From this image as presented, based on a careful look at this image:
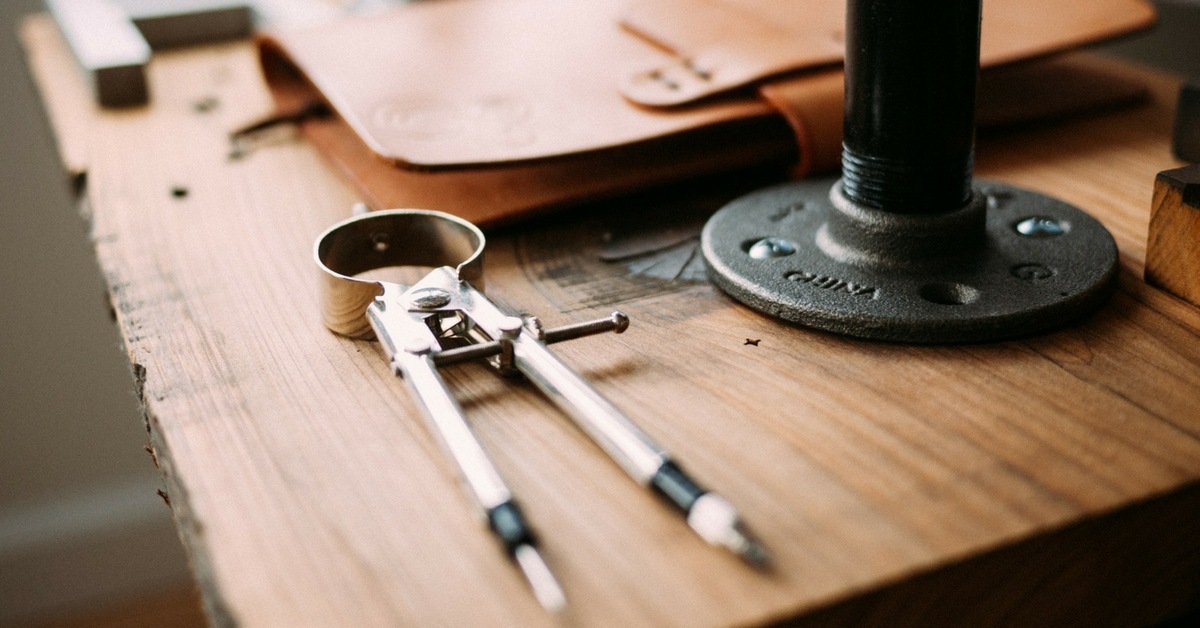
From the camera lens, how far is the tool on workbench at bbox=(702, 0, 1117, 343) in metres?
0.41

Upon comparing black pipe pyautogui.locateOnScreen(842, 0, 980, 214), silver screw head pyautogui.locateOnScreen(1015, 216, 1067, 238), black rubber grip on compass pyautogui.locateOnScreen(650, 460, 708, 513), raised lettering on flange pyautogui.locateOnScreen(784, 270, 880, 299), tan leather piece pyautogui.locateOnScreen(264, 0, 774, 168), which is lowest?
silver screw head pyautogui.locateOnScreen(1015, 216, 1067, 238)

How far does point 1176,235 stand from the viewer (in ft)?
1.43

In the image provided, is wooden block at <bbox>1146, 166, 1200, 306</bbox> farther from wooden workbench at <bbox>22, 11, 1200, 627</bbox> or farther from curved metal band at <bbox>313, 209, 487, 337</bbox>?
curved metal band at <bbox>313, 209, 487, 337</bbox>

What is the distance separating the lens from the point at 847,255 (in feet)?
1.50

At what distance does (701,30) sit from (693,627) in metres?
0.46

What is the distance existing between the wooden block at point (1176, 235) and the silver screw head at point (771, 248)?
14cm

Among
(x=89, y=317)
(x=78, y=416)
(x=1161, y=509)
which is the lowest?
(x=78, y=416)

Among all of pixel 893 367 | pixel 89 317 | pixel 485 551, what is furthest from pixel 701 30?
pixel 89 317

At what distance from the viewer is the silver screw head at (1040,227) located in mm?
475

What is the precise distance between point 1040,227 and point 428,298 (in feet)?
0.87

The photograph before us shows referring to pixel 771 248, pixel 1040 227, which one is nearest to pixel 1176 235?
pixel 1040 227

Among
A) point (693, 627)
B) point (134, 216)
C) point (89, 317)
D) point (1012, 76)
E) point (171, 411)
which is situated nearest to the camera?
point (693, 627)

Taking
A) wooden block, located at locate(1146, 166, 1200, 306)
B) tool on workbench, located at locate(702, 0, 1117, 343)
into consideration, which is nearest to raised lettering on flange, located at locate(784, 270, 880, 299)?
tool on workbench, located at locate(702, 0, 1117, 343)

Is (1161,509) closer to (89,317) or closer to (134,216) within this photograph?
(134,216)
